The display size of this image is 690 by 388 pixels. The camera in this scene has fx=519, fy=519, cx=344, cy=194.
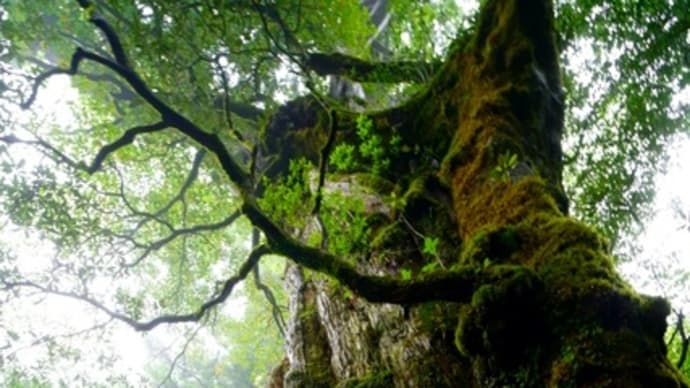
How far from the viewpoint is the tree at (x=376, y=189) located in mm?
2531

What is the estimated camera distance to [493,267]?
257cm

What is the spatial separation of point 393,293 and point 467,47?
3.49m

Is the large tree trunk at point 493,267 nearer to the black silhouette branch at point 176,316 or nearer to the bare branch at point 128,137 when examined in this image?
the black silhouette branch at point 176,316

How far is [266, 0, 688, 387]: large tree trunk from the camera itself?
8.02 ft

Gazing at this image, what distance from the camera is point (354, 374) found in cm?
364

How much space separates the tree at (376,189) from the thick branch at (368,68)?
0.9 inches

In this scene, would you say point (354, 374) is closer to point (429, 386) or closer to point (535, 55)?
point (429, 386)

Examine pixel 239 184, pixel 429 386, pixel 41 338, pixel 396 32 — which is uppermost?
pixel 396 32

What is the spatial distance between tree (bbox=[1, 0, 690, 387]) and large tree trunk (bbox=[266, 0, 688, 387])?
0.01m

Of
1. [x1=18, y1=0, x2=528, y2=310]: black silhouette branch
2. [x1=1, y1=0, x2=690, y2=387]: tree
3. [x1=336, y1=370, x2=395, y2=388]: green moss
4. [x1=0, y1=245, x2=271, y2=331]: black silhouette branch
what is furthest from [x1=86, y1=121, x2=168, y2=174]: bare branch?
[x1=336, y1=370, x2=395, y2=388]: green moss

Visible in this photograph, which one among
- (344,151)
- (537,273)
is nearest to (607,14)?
(344,151)

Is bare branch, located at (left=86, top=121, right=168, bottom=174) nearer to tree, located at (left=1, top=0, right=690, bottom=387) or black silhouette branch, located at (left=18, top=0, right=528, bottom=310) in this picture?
tree, located at (left=1, top=0, right=690, bottom=387)

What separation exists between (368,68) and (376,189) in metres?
2.73

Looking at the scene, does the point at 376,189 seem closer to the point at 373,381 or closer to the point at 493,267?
the point at 373,381
